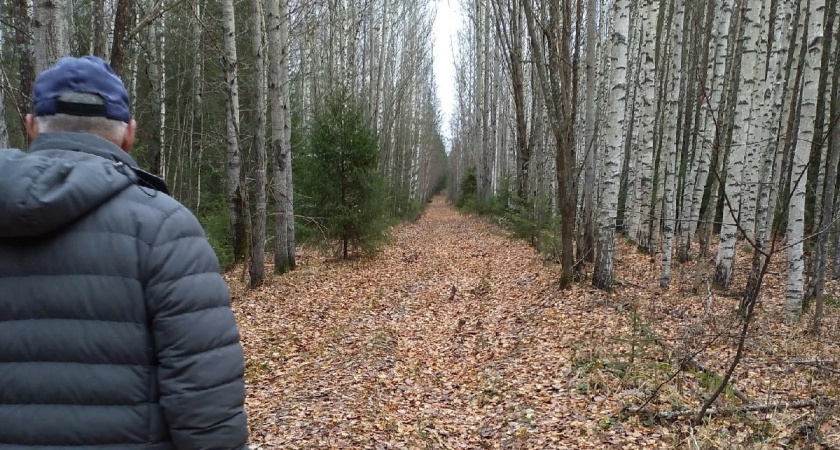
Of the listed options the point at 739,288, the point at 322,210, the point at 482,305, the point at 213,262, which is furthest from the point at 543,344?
the point at 322,210

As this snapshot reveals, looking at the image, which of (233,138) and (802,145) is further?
(233,138)

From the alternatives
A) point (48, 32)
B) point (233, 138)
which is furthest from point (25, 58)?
point (233, 138)

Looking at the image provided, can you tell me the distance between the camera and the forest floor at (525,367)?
14.0ft

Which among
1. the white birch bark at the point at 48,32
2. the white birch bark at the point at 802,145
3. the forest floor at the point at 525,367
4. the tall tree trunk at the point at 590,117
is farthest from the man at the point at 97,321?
the tall tree trunk at the point at 590,117

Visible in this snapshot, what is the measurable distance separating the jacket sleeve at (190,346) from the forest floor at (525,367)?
10.0 ft

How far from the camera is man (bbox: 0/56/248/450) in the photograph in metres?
1.36

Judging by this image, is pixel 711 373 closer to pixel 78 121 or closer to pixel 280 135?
pixel 78 121

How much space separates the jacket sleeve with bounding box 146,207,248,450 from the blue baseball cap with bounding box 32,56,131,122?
406 mm

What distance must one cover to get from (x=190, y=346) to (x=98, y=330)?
0.84 feet

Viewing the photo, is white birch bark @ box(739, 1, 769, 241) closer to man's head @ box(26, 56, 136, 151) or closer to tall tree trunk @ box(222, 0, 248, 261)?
tall tree trunk @ box(222, 0, 248, 261)

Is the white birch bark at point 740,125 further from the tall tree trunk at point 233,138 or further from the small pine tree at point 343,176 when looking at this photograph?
the tall tree trunk at point 233,138

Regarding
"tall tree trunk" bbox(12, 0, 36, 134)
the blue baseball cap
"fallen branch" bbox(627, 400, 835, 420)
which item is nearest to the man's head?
the blue baseball cap

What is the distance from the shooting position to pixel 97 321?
1385 millimetres

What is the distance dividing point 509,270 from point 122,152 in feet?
37.1
